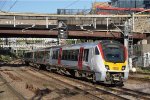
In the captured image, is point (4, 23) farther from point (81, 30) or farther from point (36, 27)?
point (81, 30)

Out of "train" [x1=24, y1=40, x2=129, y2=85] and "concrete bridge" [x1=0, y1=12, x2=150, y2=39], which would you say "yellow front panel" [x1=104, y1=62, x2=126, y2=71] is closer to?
"train" [x1=24, y1=40, x2=129, y2=85]

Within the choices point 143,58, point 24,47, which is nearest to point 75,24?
point 143,58

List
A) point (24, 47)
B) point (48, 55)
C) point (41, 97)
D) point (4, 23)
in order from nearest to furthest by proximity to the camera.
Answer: point (41, 97) → point (48, 55) → point (4, 23) → point (24, 47)

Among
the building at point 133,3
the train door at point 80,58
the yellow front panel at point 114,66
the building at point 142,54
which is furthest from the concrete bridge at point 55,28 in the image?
the building at point 133,3

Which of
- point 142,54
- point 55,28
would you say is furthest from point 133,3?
point 55,28

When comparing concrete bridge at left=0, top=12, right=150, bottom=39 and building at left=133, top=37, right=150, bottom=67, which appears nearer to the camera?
building at left=133, top=37, right=150, bottom=67

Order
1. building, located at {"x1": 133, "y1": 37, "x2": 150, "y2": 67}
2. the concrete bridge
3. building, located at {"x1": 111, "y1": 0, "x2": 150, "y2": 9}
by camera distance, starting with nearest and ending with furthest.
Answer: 1. building, located at {"x1": 133, "y1": 37, "x2": 150, "y2": 67}
2. the concrete bridge
3. building, located at {"x1": 111, "y1": 0, "x2": 150, "y2": 9}

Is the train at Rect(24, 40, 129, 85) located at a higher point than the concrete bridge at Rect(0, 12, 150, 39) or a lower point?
lower

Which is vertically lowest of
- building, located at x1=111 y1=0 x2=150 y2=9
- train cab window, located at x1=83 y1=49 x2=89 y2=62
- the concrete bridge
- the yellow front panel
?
the yellow front panel

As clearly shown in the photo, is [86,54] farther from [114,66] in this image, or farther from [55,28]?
[55,28]

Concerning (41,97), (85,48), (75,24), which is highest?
(75,24)

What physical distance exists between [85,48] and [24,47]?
11870 cm

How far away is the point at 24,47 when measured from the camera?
14375cm

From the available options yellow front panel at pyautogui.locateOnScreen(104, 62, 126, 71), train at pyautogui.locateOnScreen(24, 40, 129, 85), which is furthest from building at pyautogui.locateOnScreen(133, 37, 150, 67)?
yellow front panel at pyautogui.locateOnScreen(104, 62, 126, 71)
